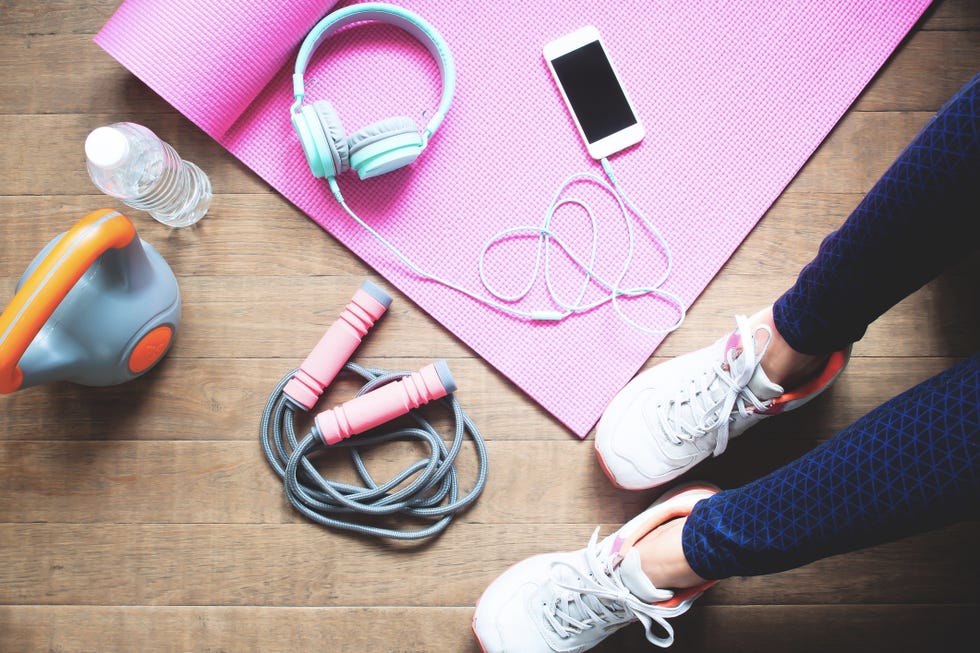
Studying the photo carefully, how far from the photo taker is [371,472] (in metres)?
0.90

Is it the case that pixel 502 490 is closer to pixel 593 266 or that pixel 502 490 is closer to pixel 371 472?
pixel 371 472

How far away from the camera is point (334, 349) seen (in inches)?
34.1

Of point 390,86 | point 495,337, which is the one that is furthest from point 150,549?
point 390,86

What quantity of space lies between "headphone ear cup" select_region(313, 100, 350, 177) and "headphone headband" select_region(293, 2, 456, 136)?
0.11 ft

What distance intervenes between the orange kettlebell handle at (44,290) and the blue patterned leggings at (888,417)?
26.2 inches

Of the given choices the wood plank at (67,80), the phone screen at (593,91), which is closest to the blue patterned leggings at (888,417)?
the phone screen at (593,91)

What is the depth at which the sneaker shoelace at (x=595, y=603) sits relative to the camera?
2.53 feet

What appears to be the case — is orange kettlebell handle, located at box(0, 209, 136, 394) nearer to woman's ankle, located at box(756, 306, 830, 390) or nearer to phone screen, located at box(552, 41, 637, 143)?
phone screen, located at box(552, 41, 637, 143)

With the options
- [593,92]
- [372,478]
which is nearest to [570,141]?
[593,92]

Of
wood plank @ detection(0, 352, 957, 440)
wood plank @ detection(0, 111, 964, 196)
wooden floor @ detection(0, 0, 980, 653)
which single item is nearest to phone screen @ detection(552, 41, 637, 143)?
wood plank @ detection(0, 111, 964, 196)

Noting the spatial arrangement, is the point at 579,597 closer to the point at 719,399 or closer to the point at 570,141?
the point at 719,399

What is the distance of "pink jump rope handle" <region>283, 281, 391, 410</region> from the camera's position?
86 centimetres

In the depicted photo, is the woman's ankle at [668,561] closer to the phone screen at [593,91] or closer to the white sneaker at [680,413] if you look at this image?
the white sneaker at [680,413]

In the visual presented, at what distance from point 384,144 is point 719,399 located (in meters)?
0.50
